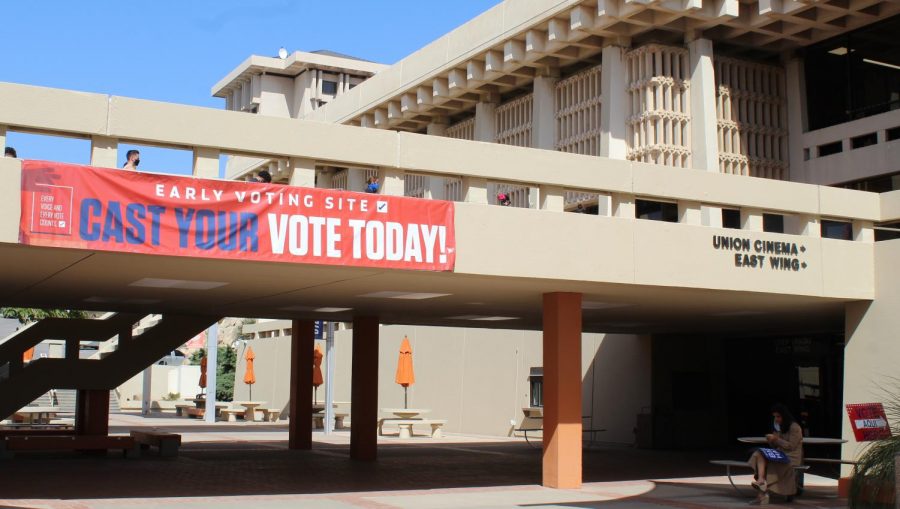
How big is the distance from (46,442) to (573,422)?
1061 centimetres

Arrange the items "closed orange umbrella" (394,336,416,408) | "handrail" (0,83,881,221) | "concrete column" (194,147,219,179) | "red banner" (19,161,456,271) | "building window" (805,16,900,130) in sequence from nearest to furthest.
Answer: "red banner" (19,161,456,271)
"handrail" (0,83,881,221)
"concrete column" (194,147,219,179)
"building window" (805,16,900,130)
"closed orange umbrella" (394,336,416,408)

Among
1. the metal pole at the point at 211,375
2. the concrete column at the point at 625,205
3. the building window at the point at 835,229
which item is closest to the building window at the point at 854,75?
the building window at the point at 835,229

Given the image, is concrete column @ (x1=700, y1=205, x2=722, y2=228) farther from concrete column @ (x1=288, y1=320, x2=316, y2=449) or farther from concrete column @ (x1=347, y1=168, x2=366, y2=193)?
concrete column @ (x1=347, y1=168, x2=366, y2=193)

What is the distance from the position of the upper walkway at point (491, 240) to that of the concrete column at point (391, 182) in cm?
2

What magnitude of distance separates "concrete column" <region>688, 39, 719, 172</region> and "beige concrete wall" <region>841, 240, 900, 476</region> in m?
8.34

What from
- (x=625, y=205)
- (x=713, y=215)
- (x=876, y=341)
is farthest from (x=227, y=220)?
(x=713, y=215)

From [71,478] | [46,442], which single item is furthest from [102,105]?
[46,442]

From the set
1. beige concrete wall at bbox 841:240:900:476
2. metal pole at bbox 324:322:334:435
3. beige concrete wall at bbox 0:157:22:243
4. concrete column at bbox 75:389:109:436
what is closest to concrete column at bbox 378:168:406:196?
beige concrete wall at bbox 0:157:22:243

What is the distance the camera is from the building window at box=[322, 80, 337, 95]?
249ft

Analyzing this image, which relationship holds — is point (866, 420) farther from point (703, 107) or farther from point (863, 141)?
point (703, 107)

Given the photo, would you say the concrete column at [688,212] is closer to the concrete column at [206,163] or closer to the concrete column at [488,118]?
the concrete column at [206,163]

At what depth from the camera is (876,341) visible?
56.9ft

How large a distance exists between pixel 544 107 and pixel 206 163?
731 inches

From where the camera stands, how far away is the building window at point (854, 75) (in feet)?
83.1
